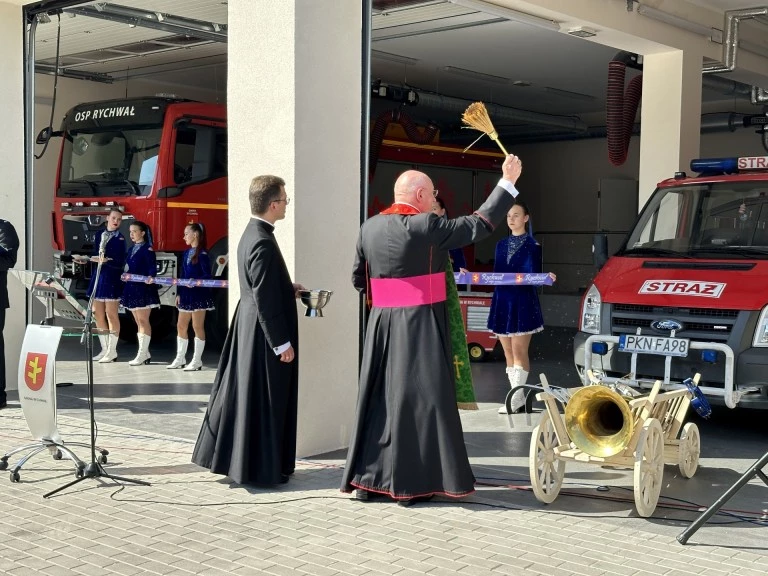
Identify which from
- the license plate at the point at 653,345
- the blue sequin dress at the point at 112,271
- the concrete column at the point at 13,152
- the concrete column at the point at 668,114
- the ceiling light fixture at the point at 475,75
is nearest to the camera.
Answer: the license plate at the point at 653,345

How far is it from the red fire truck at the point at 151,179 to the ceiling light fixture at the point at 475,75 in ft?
14.7

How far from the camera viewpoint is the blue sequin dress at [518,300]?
9.02m

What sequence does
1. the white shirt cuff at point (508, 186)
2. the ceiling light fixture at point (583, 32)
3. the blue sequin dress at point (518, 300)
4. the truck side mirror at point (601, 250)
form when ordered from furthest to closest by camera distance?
the ceiling light fixture at point (583, 32), the truck side mirror at point (601, 250), the blue sequin dress at point (518, 300), the white shirt cuff at point (508, 186)

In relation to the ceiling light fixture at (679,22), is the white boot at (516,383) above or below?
below

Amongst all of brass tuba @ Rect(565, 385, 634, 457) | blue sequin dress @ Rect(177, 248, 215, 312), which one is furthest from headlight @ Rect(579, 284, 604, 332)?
blue sequin dress @ Rect(177, 248, 215, 312)

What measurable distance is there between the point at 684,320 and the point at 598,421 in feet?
7.44

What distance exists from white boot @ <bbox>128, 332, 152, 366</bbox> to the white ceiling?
406 cm

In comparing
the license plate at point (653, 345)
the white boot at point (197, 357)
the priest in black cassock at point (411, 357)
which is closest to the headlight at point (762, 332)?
the license plate at point (653, 345)

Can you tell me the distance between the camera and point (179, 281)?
1196cm

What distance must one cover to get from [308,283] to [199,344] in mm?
5494

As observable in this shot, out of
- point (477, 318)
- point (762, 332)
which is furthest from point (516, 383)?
point (477, 318)

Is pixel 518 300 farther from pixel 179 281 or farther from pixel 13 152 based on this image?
pixel 13 152

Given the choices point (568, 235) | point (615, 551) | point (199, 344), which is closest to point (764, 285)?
point (615, 551)

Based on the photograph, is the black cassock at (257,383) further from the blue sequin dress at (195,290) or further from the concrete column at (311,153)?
the blue sequin dress at (195,290)
